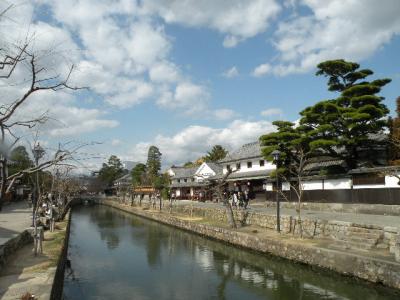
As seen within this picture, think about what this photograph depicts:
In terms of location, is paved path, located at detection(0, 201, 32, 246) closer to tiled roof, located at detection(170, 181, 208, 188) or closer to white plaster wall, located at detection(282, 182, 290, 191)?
white plaster wall, located at detection(282, 182, 290, 191)

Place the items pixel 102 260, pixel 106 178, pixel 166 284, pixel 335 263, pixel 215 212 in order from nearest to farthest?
pixel 335 263 < pixel 166 284 < pixel 102 260 < pixel 215 212 < pixel 106 178

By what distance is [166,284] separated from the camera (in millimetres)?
15156

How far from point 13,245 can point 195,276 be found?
24.1ft

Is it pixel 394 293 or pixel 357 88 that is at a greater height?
pixel 357 88

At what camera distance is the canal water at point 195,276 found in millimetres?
13305

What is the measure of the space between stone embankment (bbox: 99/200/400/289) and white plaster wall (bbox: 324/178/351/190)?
6.66 m

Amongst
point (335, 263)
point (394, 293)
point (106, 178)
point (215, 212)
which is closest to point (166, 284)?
point (335, 263)

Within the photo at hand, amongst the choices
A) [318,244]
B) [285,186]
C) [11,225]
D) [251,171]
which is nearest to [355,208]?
[318,244]

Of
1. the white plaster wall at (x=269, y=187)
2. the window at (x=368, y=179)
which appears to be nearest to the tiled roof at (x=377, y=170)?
the window at (x=368, y=179)

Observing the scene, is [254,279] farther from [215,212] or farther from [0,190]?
[215,212]

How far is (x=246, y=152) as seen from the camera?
42844 mm

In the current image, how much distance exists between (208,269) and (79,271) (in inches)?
235

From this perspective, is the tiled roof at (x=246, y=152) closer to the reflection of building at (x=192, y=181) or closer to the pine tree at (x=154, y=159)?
the reflection of building at (x=192, y=181)

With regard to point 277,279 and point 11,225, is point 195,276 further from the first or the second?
point 11,225
